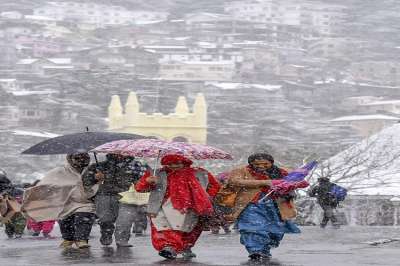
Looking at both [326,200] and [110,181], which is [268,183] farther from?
[326,200]

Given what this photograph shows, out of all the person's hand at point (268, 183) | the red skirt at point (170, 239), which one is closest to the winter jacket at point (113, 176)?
the red skirt at point (170, 239)

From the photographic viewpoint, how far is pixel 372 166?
1083 inches

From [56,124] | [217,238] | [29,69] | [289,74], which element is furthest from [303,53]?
[217,238]

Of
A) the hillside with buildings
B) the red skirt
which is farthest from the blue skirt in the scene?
the hillside with buildings

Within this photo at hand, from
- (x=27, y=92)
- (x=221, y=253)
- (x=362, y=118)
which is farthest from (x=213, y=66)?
(x=221, y=253)

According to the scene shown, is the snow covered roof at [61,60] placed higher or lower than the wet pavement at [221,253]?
lower

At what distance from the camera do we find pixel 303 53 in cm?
15312

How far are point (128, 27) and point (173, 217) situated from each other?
151786mm

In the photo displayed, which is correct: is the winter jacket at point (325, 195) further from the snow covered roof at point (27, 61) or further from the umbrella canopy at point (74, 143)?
the snow covered roof at point (27, 61)

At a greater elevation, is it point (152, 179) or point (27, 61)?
point (152, 179)

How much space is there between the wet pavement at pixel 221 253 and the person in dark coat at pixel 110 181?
33cm

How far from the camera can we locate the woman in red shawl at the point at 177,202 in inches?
308

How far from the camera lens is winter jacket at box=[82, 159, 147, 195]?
9.23 m

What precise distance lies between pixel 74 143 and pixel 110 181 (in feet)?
1.41
